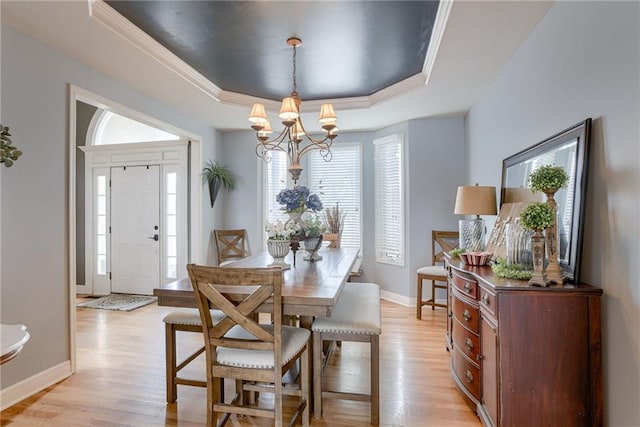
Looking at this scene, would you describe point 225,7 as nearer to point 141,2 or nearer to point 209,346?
point 141,2

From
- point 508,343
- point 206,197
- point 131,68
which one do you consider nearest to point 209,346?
point 508,343

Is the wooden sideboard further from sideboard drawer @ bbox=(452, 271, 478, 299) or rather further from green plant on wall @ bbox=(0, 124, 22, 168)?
green plant on wall @ bbox=(0, 124, 22, 168)

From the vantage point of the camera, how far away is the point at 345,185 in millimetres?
5297

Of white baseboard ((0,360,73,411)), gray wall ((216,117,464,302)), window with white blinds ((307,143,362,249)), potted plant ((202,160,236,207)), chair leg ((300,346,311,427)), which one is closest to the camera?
chair leg ((300,346,311,427))

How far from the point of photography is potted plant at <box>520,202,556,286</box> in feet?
5.61

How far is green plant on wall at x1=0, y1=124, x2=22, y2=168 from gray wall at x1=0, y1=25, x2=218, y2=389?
0.15m

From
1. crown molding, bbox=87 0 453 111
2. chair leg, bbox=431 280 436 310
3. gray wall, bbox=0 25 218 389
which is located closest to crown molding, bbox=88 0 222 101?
crown molding, bbox=87 0 453 111

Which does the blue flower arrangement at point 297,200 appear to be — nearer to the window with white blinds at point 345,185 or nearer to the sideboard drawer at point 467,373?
the sideboard drawer at point 467,373

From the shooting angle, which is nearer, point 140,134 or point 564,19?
point 564,19

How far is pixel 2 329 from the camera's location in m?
1.36

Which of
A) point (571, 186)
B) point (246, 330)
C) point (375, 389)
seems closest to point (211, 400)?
point (246, 330)

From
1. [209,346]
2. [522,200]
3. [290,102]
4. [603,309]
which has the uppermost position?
[290,102]

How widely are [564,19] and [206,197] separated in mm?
4342

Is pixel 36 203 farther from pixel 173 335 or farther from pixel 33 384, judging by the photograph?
pixel 173 335
